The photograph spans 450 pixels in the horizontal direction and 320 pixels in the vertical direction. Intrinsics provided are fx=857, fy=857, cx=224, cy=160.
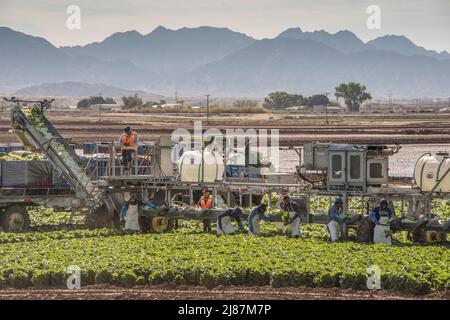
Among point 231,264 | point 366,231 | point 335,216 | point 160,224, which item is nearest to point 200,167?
point 160,224

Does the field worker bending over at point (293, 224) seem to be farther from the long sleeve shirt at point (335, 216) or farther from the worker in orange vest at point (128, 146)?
the worker in orange vest at point (128, 146)

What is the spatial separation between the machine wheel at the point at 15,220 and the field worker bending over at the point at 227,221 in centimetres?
707

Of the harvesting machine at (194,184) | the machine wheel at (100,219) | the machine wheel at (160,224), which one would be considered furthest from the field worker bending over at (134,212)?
the machine wheel at (100,219)

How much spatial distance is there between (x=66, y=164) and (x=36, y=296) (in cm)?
1237

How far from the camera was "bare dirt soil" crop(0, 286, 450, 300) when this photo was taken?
66.0 ft

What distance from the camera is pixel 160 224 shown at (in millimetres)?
30125

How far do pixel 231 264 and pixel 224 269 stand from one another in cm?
45

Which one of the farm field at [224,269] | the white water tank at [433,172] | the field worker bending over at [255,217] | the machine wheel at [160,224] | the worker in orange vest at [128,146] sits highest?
the worker in orange vest at [128,146]

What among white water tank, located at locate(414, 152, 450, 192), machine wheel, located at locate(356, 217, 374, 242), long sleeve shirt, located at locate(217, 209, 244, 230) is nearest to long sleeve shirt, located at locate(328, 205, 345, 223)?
machine wheel, located at locate(356, 217, 374, 242)

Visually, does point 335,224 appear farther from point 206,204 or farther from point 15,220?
point 15,220

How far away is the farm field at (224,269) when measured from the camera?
67.7ft

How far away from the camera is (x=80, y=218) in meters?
33.4
